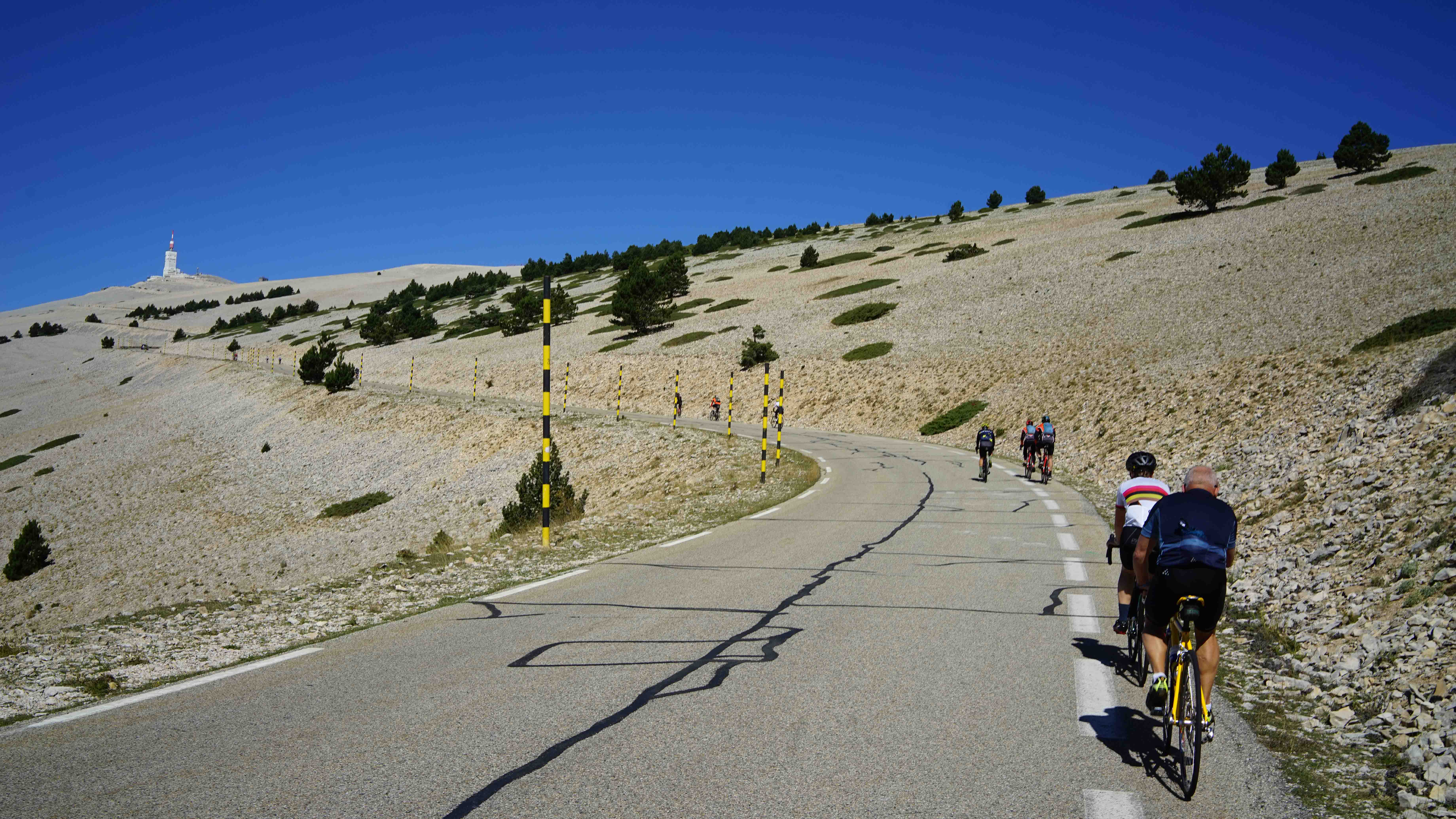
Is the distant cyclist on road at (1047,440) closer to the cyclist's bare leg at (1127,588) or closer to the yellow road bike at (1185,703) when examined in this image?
the cyclist's bare leg at (1127,588)

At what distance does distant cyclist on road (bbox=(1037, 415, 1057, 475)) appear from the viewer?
21.2 metres

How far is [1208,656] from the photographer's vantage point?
4.66m

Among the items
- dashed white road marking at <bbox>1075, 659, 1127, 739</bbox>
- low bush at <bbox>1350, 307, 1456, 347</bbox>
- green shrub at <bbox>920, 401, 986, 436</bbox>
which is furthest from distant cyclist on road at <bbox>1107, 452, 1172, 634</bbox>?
green shrub at <bbox>920, 401, 986, 436</bbox>

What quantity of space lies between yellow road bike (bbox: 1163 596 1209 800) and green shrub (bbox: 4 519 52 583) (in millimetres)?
32724

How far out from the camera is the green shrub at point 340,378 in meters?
47.3

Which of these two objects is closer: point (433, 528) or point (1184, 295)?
point (433, 528)

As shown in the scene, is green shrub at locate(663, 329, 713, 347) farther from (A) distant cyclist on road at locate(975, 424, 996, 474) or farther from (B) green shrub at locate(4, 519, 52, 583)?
(A) distant cyclist on road at locate(975, 424, 996, 474)

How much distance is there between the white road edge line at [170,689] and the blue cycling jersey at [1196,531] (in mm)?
6093

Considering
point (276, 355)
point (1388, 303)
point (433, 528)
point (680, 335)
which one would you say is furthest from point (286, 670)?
point (276, 355)

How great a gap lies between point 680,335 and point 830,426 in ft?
69.6

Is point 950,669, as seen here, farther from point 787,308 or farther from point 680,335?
point 787,308

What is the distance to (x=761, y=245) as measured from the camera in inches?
4855

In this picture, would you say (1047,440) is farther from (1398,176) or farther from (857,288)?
(1398,176)

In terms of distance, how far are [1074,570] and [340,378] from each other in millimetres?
45002
